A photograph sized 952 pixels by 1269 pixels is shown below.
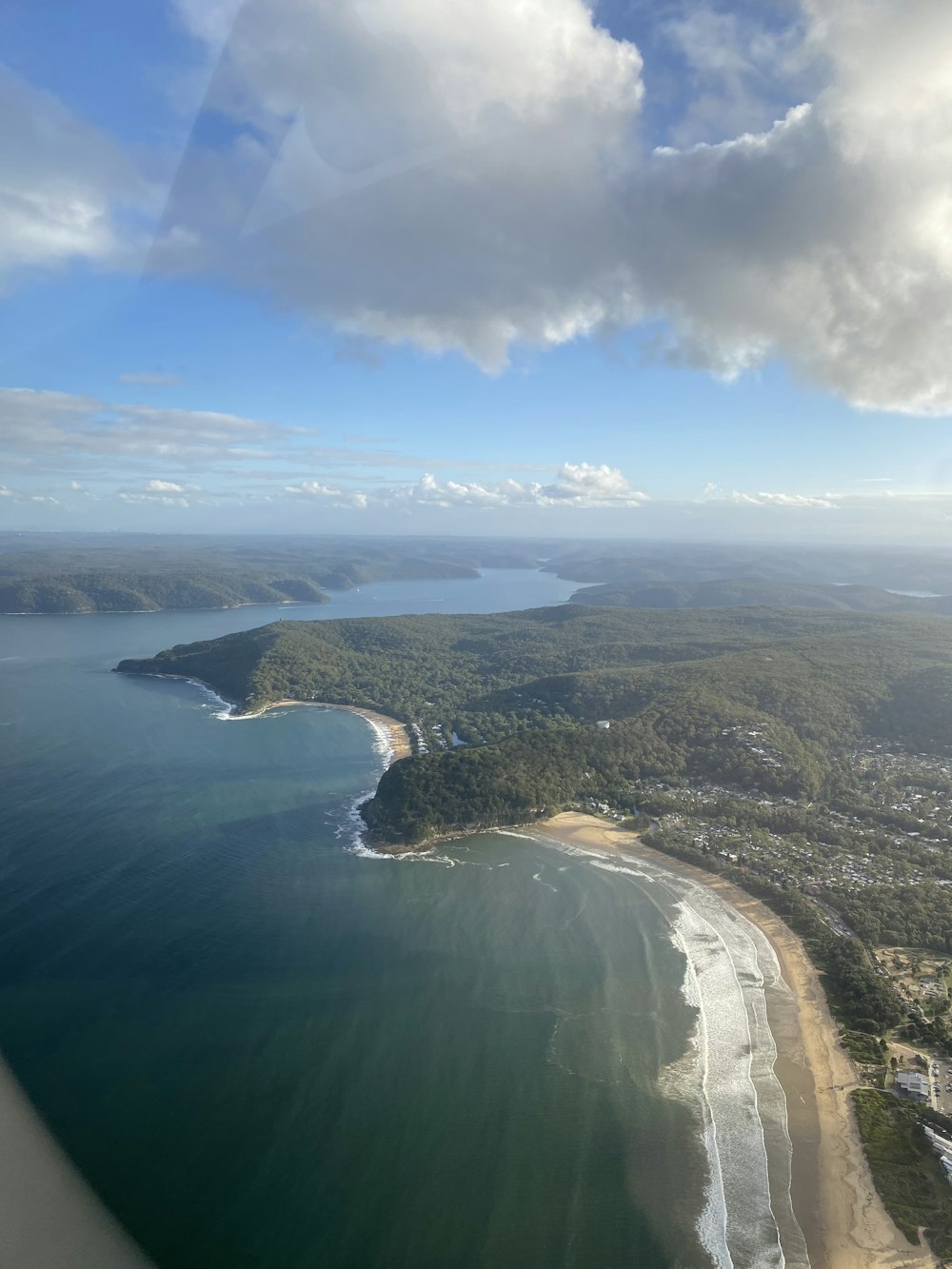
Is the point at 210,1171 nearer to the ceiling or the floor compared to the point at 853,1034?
nearer to the ceiling

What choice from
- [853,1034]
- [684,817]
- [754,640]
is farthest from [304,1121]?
[754,640]

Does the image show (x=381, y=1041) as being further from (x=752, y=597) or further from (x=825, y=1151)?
(x=752, y=597)

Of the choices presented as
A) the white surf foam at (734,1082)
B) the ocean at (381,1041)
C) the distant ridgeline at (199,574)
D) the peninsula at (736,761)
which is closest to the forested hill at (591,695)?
the peninsula at (736,761)

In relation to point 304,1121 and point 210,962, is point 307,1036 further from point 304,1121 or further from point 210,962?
point 210,962

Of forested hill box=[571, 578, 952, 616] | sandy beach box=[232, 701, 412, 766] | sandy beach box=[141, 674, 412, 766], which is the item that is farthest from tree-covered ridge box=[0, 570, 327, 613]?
sandy beach box=[232, 701, 412, 766]

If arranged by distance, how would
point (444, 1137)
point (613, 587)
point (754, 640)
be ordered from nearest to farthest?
point (444, 1137) → point (754, 640) → point (613, 587)

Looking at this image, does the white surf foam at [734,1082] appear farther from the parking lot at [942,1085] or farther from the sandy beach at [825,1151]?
the parking lot at [942,1085]

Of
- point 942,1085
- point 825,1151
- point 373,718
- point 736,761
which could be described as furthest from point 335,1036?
point 373,718
